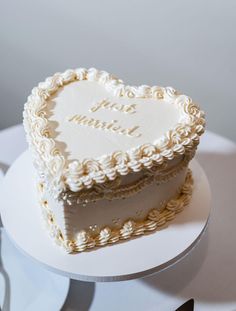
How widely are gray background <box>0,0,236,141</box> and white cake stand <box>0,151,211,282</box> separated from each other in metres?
0.89

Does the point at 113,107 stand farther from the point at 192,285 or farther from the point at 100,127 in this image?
the point at 192,285

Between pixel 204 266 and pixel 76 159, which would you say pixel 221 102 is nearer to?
pixel 204 266

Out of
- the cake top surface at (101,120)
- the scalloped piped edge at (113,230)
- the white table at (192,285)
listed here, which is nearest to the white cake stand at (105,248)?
the scalloped piped edge at (113,230)

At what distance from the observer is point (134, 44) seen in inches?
83.7

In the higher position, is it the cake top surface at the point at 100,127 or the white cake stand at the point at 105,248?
the cake top surface at the point at 100,127

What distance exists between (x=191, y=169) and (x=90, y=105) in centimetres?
39

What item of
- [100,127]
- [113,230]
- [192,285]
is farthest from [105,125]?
[192,285]

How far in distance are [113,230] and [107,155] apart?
23 cm

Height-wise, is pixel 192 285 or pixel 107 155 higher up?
pixel 107 155

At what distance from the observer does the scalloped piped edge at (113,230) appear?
1.21 meters

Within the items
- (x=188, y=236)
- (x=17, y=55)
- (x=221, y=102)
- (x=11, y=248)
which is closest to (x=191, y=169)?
(x=188, y=236)

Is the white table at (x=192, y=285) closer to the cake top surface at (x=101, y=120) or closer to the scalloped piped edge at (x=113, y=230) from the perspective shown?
the scalloped piped edge at (x=113, y=230)

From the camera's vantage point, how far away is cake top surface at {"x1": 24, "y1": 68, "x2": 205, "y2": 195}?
3.65ft

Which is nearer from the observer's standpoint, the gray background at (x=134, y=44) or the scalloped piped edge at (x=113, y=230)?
the scalloped piped edge at (x=113, y=230)
